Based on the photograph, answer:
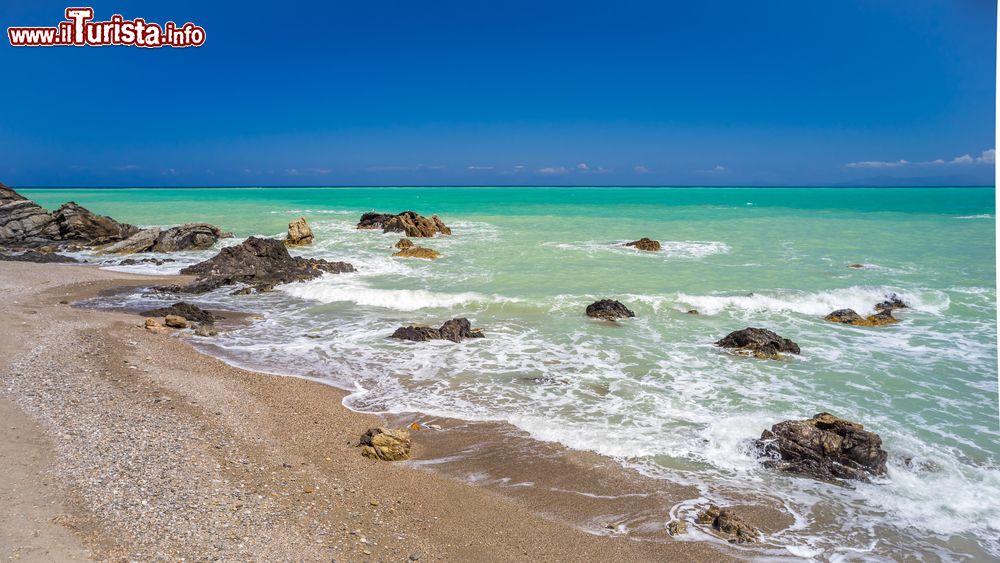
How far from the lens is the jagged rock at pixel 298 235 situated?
2703 cm

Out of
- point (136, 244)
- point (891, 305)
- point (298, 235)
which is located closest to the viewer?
point (891, 305)

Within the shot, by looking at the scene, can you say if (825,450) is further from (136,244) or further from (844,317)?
(136,244)

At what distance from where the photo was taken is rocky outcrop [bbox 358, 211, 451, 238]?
30547 mm

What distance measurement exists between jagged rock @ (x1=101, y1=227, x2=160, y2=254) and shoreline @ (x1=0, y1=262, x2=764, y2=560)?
1767 cm

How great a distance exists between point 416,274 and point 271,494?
14318 millimetres

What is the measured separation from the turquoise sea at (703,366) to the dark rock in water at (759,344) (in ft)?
1.23

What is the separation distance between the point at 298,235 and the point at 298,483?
23220 mm

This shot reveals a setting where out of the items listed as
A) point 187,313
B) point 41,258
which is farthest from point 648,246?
point 41,258

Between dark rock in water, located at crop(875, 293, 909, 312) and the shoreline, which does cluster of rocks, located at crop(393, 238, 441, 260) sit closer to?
the shoreline

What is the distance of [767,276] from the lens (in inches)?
750

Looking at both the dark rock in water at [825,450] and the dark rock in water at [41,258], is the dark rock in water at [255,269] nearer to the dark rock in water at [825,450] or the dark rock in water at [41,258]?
the dark rock in water at [41,258]

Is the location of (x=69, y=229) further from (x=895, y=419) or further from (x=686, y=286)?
(x=895, y=419)

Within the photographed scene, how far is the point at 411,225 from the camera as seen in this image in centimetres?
3061

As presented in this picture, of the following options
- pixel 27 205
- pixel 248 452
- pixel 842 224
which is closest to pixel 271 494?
pixel 248 452
